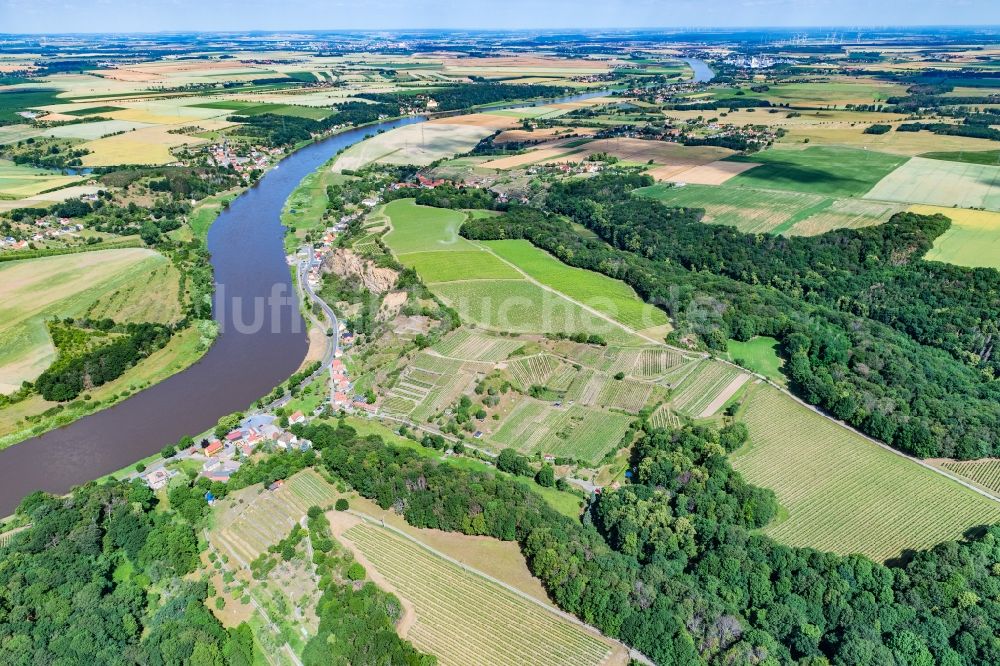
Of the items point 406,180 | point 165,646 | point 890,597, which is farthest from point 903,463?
point 406,180

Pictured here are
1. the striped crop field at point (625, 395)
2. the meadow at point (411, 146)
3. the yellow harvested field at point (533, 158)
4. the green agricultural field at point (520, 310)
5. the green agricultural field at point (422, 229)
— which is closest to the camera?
the striped crop field at point (625, 395)

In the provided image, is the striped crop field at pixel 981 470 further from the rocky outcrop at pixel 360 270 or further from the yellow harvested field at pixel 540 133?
the yellow harvested field at pixel 540 133

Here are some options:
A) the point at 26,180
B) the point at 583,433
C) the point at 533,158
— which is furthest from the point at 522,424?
the point at 26,180

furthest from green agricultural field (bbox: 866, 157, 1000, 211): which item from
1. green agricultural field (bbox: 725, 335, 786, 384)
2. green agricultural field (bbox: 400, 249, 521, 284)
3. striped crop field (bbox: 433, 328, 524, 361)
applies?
striped crop field (bbox: 433, 328, 524, 361)

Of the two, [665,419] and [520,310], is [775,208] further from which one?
[665,419]

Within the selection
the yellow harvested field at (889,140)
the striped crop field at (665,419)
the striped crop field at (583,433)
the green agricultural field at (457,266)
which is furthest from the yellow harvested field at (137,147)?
the yellow harvested field at (889,140)

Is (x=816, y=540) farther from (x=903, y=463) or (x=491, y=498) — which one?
(x=491, y=498)
